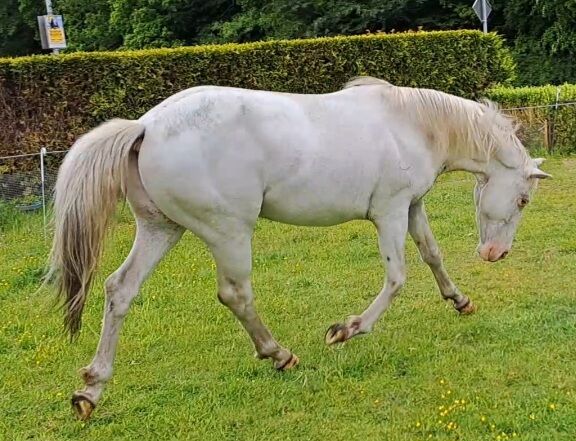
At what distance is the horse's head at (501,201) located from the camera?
4.65 meters

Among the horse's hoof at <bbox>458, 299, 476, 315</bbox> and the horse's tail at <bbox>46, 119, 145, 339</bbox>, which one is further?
the horse's hoof at <bbox>458, 299, 476, 315</bbox>

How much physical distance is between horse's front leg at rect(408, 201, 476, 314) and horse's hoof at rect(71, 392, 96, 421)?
226 centimetres

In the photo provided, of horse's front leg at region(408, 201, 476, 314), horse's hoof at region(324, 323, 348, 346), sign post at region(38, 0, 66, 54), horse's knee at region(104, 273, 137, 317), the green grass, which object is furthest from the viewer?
sign post at region(38, 0, 66, 54)

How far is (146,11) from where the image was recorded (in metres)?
26.4

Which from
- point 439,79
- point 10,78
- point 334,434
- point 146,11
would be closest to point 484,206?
point 334,434

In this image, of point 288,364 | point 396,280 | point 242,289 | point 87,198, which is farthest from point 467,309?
point 87,198

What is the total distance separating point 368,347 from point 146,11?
24.1m

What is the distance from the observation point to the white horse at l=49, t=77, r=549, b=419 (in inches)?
145

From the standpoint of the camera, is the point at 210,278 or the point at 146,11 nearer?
the point at 210,278

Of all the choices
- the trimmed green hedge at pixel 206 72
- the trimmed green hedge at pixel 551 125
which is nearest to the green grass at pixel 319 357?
the trimmed green hedge at pixel 206 72

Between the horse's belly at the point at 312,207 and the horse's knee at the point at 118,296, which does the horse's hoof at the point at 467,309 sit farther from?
the horse's knee at the point at 118,296

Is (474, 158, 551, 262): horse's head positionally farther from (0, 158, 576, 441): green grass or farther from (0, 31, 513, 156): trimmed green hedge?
(0, 31, 513, 156): trimmed green hedge

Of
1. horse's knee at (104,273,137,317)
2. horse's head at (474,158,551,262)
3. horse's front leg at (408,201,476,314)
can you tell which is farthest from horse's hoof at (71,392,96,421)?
horse's head at (474,158,551,262)

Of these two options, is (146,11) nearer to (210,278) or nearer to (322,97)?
(210,278)
